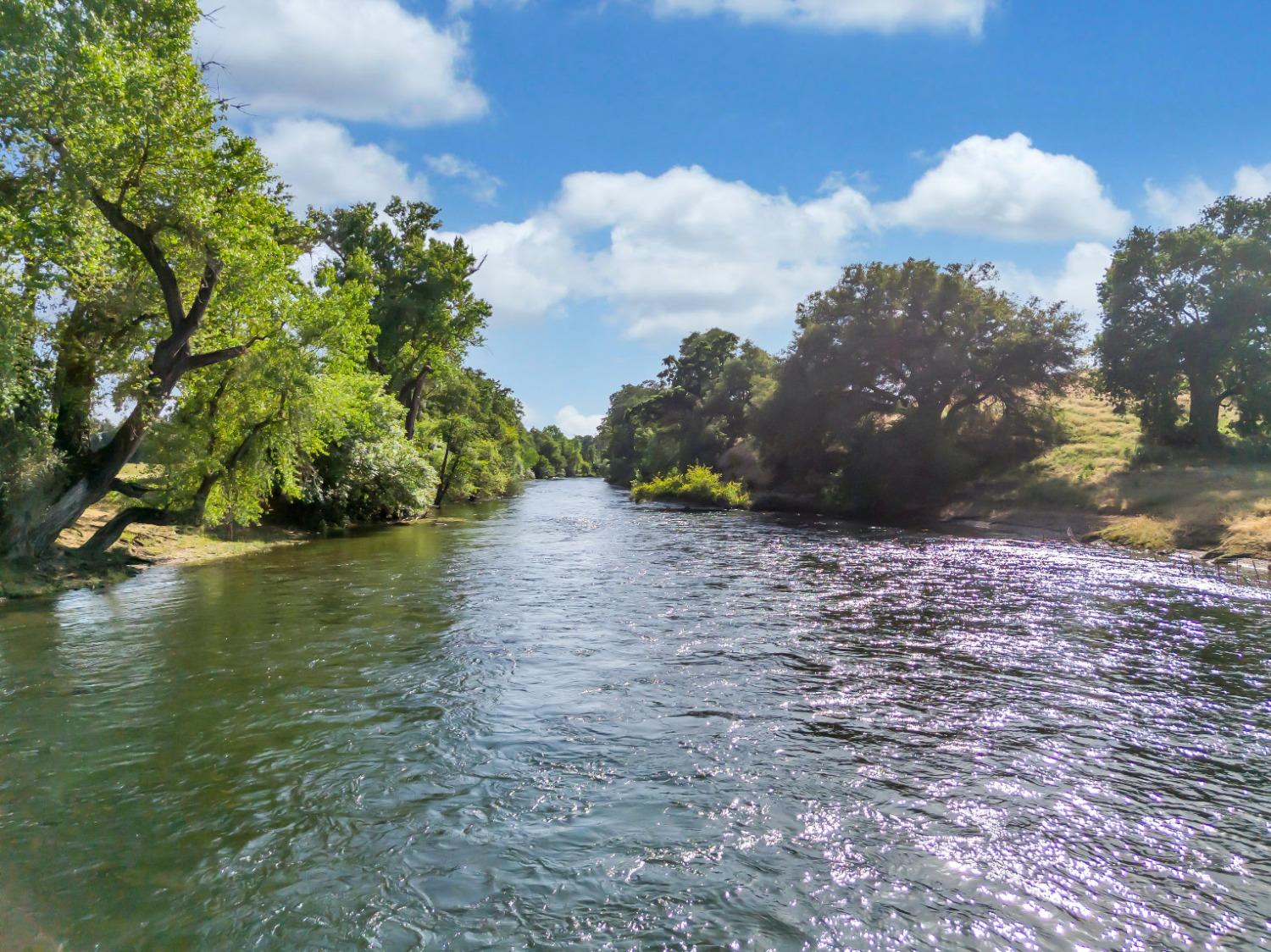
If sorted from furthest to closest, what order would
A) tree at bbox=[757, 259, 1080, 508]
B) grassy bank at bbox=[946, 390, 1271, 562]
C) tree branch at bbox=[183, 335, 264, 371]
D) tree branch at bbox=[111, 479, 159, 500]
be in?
1. tree at bbox=[757, 259, 1080, 508]
2. grassy bank at bbox=[946, 390, 1271, 562]
3. tree branch at bbox=[111, 479, 159, 500]
4. tree branch at bbox=[183, 335, 264, 371]

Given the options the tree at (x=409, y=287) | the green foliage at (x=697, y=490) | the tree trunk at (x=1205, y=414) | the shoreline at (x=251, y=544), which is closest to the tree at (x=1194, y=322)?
the tree trunk at (x=1205, y=414)

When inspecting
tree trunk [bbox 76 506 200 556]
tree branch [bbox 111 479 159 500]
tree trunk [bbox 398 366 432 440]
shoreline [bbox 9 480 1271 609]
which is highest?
tree trunk [bbox 398 366 432 440]

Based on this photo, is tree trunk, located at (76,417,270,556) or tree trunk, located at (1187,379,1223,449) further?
tree trunk, located at (1187,379,1223,449)

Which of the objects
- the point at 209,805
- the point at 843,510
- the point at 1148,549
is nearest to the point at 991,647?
the point at 209,805

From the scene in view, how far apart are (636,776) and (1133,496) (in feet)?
109

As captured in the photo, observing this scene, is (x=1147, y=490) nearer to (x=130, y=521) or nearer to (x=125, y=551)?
(x=130, y=521)

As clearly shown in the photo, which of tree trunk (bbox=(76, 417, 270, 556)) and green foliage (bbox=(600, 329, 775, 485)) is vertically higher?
green foliage (bbox=(600, 329, 775, 485))

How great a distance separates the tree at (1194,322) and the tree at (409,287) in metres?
37.8

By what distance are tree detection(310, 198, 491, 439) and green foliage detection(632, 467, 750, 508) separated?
21295 millimetres

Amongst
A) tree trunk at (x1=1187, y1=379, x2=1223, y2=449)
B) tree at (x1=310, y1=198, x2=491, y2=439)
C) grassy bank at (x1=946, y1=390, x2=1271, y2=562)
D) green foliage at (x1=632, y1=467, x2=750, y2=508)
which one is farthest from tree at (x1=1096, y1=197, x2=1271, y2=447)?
tree at (x1=310, y1=198, x2=491, y2=439)

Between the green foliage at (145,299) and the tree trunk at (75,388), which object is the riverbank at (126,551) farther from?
the tree trunk at (75,388)

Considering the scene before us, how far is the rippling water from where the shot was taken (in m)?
5.71

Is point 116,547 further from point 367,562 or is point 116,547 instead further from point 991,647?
point 991,647

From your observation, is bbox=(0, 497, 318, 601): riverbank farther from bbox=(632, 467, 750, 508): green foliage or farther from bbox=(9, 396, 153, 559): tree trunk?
bbox=(632, 467, 750, 508): green foliage
